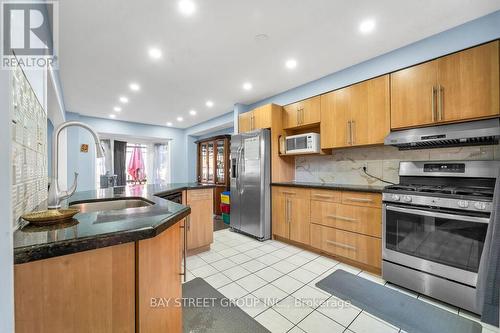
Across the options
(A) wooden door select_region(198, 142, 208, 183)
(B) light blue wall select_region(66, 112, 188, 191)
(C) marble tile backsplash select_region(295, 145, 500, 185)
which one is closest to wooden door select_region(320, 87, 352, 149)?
(C) marble tile backsplash select_region(295, 145, 500, 185)

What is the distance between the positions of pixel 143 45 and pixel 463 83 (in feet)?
10.8

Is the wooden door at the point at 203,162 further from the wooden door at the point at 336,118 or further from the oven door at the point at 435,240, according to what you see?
the oven door at the point at 435,240

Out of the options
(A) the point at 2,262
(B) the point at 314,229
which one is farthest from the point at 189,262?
(A) the point at 2,262

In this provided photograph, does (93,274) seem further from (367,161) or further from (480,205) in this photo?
(367,161)

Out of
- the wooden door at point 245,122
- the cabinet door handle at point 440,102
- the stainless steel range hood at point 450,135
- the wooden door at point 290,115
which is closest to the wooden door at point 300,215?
the wooden door at point 290,115

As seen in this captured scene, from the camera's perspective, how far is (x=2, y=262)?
21.9 inches

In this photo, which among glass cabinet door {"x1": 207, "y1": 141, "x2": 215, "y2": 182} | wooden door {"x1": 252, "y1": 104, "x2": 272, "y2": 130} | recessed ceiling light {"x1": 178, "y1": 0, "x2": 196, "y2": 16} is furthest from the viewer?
glass cabinet door {"x1": 207, "y1": 141, "x2": 215, "y2": 182}

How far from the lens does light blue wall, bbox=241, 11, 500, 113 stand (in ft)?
6.31

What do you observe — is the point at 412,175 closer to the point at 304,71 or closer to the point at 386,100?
the point at 386,100

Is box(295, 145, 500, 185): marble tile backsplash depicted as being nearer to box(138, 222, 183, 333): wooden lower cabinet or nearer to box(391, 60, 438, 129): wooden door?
box(391, 60, 438, 129): wooden door

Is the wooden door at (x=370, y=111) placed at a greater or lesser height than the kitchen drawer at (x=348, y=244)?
greater

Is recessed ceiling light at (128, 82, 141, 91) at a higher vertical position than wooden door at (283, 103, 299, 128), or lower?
higher

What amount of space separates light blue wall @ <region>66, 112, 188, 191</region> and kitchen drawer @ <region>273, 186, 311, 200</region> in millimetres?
Result: 4416

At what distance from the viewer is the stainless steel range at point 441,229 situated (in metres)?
1.67
